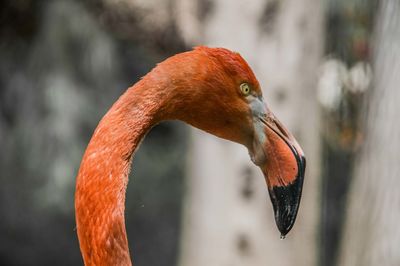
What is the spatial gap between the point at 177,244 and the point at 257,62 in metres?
4.58

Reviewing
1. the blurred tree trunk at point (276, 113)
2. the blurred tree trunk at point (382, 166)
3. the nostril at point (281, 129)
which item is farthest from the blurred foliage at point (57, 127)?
the nostril at point (281, 129)

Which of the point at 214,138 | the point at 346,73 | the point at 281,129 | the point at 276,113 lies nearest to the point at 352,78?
the point at 346,73

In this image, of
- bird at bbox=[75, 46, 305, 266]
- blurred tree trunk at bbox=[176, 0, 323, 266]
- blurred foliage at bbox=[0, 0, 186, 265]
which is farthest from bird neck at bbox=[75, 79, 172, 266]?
blurred foliage at bbox=[0, 0, 186, 265]

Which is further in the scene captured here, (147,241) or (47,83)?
(147,241)

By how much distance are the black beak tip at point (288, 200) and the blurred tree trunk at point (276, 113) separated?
6.74ft

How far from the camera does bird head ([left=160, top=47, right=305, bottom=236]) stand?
2.24 meters

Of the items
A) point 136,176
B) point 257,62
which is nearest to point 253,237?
point 257,62

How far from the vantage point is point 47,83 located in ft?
25.7

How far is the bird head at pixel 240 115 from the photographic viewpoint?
224 centimetres

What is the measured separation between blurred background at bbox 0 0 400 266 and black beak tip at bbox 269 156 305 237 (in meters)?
1.21

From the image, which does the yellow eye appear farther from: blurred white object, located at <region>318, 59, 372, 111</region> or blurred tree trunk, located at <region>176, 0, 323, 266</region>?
blurred tree trunk, located at <region>176, 0, 323, 266</region>

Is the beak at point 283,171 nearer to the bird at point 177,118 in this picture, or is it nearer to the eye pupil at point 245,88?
the bird at point 177,118

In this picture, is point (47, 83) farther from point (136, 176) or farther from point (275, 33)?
point (275, 33)

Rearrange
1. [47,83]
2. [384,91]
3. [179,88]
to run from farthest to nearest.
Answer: [47,83] → [384,91] → [179,88]
